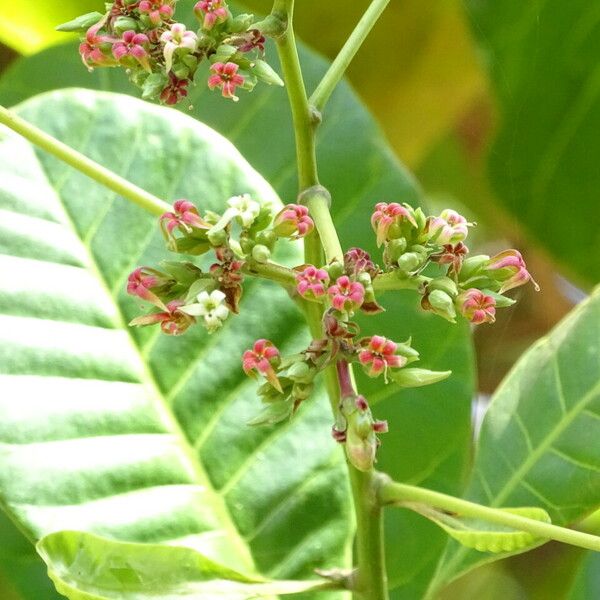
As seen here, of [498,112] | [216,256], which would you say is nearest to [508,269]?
→ [216,256]

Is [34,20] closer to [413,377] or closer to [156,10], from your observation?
[156,10]

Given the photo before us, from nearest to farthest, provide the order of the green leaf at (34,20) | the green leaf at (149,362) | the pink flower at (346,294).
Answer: the pink flower at (346,294)
the green leaf at (149,362)
the green leaf at (34,20)

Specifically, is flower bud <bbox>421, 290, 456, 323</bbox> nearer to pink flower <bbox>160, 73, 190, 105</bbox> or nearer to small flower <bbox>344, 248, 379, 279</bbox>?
small flower <bbox>344, 248, 379, 279</bbox>

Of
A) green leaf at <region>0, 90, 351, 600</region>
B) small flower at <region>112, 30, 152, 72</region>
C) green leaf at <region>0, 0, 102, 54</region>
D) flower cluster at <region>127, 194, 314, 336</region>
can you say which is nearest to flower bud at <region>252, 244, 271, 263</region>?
flower cluster at <region>127, 194, 314, 336</region>

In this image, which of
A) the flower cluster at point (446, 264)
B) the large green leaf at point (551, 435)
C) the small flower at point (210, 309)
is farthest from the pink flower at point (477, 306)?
the large green leaf at point (551, 435)

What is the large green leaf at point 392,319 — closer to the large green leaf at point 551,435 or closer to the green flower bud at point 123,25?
the large green leaf at point 551,435

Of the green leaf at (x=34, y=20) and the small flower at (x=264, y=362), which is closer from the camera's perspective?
the small flower at (x=264, y=362)
